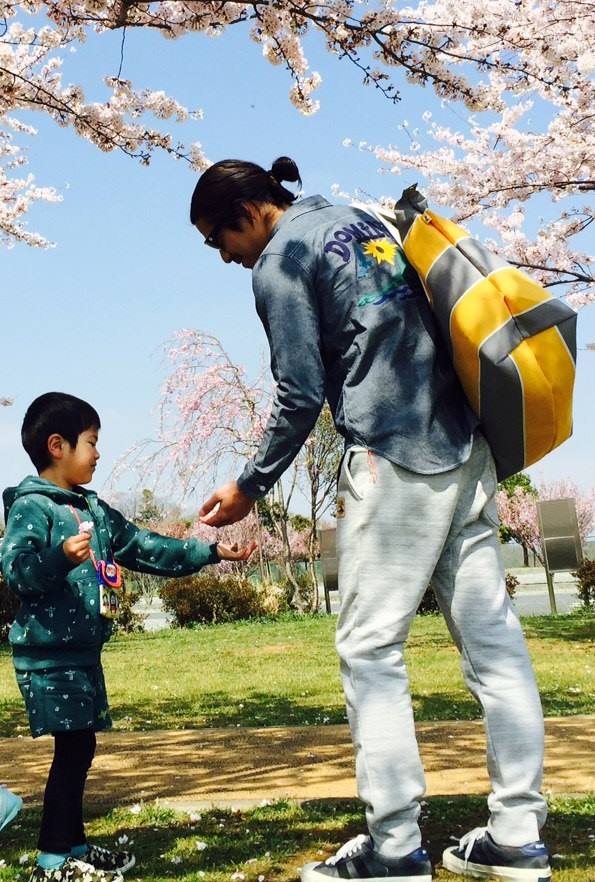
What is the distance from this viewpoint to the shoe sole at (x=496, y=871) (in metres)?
2.48

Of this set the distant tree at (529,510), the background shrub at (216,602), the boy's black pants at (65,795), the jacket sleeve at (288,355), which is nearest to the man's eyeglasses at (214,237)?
the jacket sleeve at (288,355)

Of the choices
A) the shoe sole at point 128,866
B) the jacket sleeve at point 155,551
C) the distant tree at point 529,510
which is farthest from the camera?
the distant tree at point 529,510

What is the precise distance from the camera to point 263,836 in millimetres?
3301

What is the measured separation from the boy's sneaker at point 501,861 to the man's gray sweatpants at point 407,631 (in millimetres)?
29

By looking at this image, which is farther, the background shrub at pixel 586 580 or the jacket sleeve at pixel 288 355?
the background shrub at pixel 586 580

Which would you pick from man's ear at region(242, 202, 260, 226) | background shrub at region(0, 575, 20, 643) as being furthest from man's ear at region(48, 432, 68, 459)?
background shrub at region(0, 575, 20, 643)

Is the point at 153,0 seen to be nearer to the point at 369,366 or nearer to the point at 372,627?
the point at 369,366

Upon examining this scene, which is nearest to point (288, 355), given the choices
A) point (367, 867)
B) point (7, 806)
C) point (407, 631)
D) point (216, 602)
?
point (407, 631)

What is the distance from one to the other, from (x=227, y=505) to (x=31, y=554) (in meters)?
0.62

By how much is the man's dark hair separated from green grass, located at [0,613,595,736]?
4.84m

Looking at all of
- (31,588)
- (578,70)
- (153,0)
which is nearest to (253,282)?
(31,588)

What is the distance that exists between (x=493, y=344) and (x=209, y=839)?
194 cm

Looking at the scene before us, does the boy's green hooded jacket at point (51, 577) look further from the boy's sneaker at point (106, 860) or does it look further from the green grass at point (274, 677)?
the green grass at point (274, 677)

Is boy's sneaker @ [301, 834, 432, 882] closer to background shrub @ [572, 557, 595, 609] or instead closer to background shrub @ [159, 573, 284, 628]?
background shrub @ [572, 557, 595, 609]
